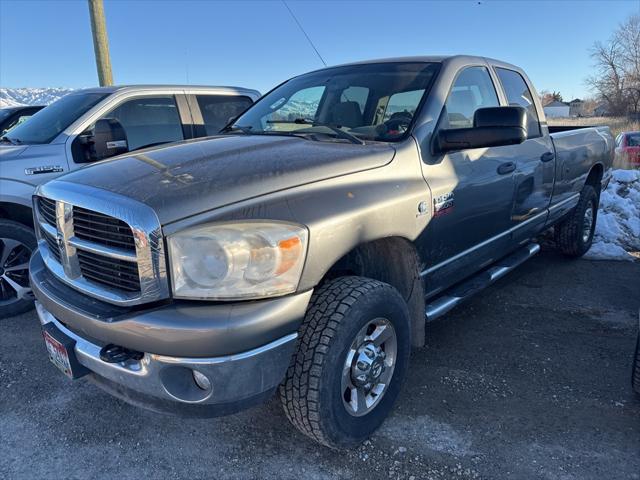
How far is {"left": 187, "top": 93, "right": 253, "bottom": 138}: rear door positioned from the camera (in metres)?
5.13

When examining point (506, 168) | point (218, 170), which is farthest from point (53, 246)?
point (506, 168)

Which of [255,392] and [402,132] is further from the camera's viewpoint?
[402,132]

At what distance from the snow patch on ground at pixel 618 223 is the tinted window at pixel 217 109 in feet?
14.2

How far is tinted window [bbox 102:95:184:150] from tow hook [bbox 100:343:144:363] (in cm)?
306

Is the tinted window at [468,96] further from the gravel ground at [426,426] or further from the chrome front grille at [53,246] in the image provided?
the chrome front grille at [53,246]

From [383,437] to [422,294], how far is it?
0.78 m

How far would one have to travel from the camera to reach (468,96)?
3.31m

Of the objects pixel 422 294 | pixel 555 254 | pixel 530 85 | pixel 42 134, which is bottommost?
pixel 555 254

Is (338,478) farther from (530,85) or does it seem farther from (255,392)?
(530,85)

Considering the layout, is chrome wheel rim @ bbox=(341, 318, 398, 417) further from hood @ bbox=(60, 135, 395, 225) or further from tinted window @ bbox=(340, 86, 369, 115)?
tinted window @ bbox=(340, 86, 369, 115)

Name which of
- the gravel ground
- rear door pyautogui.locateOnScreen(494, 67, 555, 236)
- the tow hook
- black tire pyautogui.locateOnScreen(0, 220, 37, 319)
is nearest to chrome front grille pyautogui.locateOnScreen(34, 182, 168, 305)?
the tow hook

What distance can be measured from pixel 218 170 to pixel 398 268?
1.14 metres

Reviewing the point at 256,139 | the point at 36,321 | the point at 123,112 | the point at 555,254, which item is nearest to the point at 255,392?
the point at 256,139

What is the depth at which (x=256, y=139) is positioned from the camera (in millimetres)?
2932
